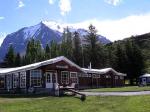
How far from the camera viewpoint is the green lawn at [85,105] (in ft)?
80.9

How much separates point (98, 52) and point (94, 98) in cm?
6691

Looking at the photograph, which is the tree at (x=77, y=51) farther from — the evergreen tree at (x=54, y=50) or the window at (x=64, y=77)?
the window at (x=64, y=77)

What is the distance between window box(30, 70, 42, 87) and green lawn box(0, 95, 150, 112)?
16.6 meters

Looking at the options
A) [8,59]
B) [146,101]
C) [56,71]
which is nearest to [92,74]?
[56,71]

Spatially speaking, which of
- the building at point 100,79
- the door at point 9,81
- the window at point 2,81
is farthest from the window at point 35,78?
the building at point 100,79

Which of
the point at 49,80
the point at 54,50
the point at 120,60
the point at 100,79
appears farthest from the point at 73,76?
→ the point at 54,50

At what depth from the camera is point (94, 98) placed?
30719mm

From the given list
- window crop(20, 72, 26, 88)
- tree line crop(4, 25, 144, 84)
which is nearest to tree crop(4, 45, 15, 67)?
tree line crop(4, 25, 144, 84)

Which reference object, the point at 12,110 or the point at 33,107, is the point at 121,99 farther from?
the point at 12,110

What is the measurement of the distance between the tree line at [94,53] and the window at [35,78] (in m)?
46.4

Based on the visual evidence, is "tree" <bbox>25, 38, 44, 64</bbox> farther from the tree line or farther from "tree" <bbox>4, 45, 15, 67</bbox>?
"tree" <bbox>4, 45, 15, 67</bbox>

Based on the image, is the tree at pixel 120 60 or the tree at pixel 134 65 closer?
the tree at pixel 134 65

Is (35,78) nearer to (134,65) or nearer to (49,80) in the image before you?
(49,80)

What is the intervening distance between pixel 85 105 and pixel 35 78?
66.8ft
